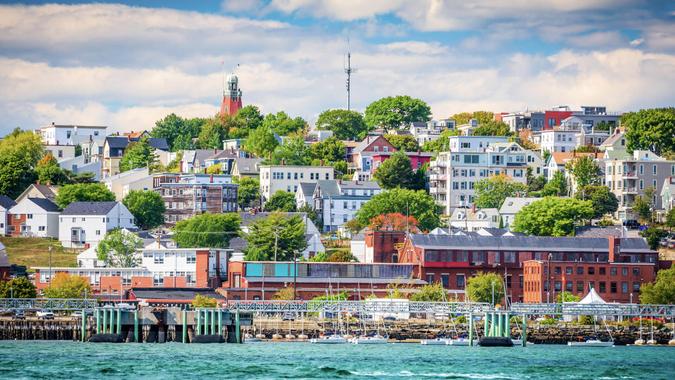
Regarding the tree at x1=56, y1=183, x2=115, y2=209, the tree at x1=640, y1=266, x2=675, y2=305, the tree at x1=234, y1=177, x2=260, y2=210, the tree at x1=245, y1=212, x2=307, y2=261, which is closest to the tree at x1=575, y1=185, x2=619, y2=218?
the tree at x1=245, y1=212, x2=307, y2=261

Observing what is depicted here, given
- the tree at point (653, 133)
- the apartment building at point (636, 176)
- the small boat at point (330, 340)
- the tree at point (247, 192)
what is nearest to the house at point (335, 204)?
the tree at point (247, 192)

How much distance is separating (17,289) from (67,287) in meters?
6.94

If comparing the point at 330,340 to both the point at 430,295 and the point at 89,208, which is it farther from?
the point at 89,208

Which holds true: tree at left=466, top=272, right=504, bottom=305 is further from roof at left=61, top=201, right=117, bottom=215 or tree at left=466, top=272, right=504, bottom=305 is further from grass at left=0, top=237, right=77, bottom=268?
roof at left=61, top=201, right=117, bottom=215

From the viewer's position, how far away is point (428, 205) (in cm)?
17000

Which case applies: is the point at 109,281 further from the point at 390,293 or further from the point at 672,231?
the point at 672,231

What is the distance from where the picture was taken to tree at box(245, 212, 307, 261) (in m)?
151

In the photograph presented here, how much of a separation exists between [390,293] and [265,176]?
178 feet

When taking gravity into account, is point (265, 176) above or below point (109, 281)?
above

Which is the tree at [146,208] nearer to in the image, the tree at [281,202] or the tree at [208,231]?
the tree at [208,231]

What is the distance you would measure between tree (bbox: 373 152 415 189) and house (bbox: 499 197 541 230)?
1440 cm

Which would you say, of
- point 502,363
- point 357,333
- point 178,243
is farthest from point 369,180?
point 502,363

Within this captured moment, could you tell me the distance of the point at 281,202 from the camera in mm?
180250

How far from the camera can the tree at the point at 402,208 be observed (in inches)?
6619
